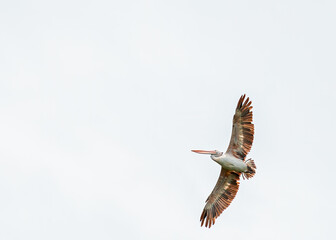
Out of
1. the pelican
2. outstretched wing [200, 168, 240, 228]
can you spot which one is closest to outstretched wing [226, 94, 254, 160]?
the pelican

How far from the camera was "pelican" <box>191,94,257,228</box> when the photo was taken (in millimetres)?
29969

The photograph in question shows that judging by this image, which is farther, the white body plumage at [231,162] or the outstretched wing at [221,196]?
the outstretched wing at [221,196]

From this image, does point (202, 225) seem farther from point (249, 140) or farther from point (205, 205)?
point (249, 140)

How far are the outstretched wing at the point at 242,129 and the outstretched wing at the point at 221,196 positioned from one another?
1343mm

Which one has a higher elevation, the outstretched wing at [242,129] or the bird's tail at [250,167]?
the outstretched wing at [242,129]

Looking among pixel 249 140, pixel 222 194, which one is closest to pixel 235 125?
pixel 249 140

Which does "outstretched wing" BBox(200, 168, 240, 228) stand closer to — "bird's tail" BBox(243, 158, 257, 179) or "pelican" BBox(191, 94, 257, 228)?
"pelican" BBox(191, 94, 257, 228)

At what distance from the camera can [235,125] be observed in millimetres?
30094

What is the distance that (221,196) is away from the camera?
105 ft

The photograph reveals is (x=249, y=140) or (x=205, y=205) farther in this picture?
(x=205, y=205)

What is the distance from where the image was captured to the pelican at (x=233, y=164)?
98.3 ft

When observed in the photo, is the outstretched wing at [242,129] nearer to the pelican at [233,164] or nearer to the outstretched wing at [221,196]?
the pelican at [233,164]

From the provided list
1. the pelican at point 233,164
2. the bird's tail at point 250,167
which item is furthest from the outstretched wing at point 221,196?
the bird's tail at point 250,167

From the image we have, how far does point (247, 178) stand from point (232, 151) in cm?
136
